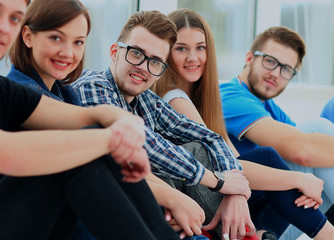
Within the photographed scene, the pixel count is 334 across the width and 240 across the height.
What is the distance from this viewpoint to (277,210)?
1.93 m

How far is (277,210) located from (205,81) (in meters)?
0.71

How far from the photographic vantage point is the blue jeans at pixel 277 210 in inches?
74.2

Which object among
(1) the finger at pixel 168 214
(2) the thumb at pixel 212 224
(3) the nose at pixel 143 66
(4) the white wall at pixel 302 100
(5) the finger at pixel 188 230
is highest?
(3) the nose at pixel 143 66

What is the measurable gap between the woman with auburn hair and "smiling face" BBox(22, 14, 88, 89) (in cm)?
66

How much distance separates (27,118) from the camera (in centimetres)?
128

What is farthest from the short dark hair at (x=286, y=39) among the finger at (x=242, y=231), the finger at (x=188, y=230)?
the finger at (x=188, y=230)

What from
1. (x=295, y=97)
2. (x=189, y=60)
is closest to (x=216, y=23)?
(x=295, y=97)

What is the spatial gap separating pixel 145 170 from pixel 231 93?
1.43m

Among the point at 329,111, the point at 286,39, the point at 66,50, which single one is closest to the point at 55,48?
the point at 66,50

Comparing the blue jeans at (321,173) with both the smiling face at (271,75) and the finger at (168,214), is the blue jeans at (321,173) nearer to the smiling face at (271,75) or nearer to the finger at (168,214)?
the smiling face at (271,75)

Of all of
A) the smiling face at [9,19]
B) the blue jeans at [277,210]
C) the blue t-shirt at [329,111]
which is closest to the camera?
the smiling face at [9,19]

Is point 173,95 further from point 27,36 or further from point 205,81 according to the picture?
point 27,36

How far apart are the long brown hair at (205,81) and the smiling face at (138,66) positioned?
37cm

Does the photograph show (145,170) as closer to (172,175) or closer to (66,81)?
(172,175)
